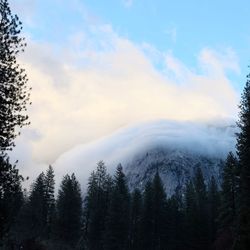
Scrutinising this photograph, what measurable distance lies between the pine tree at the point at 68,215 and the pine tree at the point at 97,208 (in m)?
3.92

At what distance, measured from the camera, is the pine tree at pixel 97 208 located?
9581cm

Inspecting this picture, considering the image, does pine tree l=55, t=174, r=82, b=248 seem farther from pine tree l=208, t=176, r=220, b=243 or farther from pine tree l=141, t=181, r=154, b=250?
pine tree l=208, t=176, r=220, b=243

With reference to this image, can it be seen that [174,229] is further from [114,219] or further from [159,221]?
[114,219]

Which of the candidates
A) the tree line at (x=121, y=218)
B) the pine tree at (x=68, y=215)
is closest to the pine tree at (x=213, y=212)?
the tree line at (x=121, y=218)

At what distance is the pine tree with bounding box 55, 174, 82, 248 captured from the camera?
89.4m

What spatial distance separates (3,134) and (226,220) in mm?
51308

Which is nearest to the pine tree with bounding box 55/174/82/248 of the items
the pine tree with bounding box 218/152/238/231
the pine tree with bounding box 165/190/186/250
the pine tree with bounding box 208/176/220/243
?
the pine tree with bounding box 165/190/186/250

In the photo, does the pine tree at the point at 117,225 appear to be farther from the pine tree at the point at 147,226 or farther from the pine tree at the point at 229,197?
the pine tree at the point at 229,197

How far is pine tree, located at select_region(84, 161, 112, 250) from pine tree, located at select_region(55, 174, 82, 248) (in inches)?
154

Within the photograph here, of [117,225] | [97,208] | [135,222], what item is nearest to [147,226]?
[135,222]

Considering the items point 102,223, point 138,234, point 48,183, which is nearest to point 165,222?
point 138,234

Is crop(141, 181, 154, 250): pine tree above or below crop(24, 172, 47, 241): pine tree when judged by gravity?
below

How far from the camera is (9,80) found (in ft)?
86.3

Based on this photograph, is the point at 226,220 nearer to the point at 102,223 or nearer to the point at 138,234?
the point at 138,234
